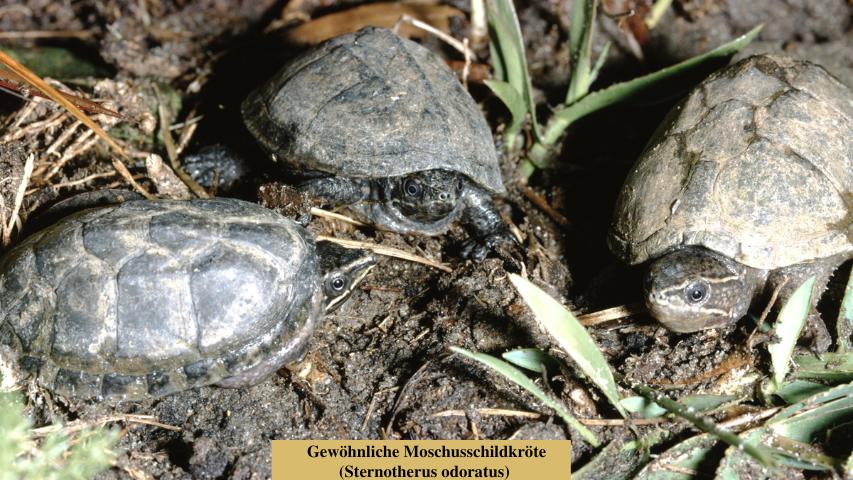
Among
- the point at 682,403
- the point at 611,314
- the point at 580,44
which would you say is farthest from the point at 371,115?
the point at 682,403

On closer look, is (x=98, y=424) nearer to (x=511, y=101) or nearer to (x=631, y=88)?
(x=511, y=101)

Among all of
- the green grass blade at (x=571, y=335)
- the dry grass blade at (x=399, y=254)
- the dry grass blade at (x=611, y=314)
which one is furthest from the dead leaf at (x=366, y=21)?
the green grass blade at (x=571, y=335)

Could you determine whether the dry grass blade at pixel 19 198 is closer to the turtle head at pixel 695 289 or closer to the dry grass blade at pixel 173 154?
the dry grass blade at pixel 173 154

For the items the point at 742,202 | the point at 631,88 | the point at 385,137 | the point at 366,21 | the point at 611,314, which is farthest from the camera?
the point at 366,21

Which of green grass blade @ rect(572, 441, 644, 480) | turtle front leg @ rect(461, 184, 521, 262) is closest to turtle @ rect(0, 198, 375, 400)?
turtle front leg @ rect(461, 184, 521, 262)

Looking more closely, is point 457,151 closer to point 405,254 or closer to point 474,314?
point 405,254
